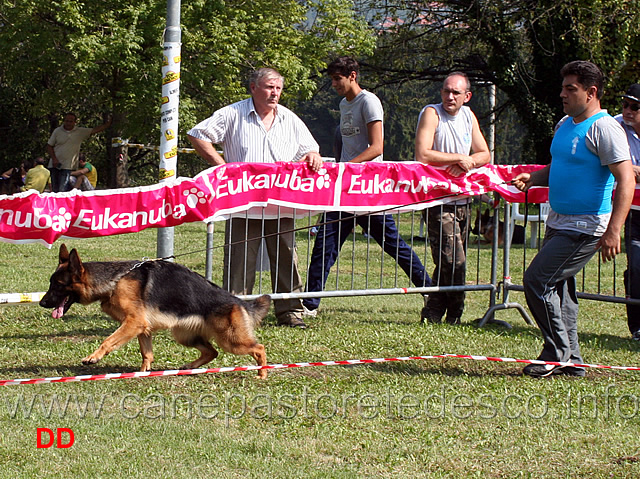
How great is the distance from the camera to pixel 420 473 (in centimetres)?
379

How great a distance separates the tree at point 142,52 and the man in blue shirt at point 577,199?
24.6 meters

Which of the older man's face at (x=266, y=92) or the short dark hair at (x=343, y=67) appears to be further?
the short dark hair at (x=343, y=67)

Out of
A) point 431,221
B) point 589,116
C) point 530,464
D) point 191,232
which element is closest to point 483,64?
point 191,232

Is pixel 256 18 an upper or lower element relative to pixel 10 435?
upper

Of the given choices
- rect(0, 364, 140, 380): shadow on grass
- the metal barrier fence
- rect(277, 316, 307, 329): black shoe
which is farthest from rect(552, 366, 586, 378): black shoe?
rect(0, 364, 140, 380): shadow on grass

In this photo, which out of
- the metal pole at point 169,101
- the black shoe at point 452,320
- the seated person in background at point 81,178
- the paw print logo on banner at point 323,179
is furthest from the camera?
the seated person in background at point 81,178

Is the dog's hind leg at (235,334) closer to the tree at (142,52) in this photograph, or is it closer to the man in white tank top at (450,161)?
the man in white tank top at (450,161)

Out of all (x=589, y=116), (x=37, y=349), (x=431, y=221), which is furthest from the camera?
(x=431, y=221)

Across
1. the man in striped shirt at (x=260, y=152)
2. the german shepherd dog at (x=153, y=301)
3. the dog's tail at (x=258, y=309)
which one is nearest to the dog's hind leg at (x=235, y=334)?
the german shepherd dog at (x=153, y=301)

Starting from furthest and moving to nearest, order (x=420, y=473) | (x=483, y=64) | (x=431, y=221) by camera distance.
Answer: (x=483, y=64) → (x=431, y=221) → (x=420, y=473)

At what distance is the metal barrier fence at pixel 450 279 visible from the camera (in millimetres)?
7602

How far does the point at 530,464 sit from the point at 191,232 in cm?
1358

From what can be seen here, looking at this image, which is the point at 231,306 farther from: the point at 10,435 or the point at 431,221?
the point at 431,221

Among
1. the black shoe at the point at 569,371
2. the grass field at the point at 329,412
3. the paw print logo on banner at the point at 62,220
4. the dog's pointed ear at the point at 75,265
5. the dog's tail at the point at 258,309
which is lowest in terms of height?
the grass field at the point at 329,412
